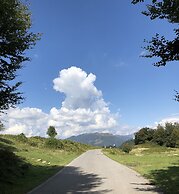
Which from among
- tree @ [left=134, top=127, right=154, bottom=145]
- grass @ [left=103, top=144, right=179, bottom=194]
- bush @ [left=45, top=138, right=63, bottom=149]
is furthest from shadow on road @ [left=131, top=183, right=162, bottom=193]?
tree @ [left=134, top=127, right=154, bottom=145]

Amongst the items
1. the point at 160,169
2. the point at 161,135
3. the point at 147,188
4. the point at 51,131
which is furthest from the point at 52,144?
the point at 147,188

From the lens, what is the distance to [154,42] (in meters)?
13.4

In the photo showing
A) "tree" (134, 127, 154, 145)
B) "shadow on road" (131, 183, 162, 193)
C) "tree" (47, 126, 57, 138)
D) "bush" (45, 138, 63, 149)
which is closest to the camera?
"shadow on road" (131, 183, 162, 193)

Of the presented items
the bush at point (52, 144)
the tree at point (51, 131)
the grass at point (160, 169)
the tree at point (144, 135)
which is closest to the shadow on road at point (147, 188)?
the grass at point (160, 169)

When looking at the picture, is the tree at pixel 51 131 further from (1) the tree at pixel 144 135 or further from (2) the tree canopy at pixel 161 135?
(1) the tree at pixel 144 135

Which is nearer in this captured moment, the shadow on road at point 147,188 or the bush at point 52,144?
the shadow on road at point 147,188

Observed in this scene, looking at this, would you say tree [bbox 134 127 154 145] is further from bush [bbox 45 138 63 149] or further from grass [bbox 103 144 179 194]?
grass [bbox 103 144 179 194]

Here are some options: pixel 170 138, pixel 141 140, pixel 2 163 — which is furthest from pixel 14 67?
pixel 141 140

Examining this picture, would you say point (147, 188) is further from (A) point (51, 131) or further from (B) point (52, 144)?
(A) point (51, 131)

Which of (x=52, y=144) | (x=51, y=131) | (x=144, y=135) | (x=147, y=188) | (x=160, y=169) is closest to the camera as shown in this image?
(x=147, y=188)

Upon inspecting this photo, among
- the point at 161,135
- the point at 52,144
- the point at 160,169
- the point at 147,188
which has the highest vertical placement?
the point at 161,135

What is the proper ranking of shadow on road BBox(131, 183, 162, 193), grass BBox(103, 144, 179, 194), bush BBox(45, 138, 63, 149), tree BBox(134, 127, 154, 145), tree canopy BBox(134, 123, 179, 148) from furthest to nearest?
tree BBox(134, 127, 154, 145), tree canopy BBox(134, 123, 179, 148), bush BBox(45, 138, 63, 149), grass BBox(103, 144, 179, 194), shadow on road BBox(131, 183, 162, 193)

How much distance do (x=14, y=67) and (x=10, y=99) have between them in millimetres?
1900

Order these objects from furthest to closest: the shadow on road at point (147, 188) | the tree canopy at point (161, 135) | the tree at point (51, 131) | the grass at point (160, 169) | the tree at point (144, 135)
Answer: the tree at point (144, 135)
the tree canopy at point (161, 135)
the tree at point (51, 131)
the grass at point (160, 169)
the shadow on road at point (147, 188)
